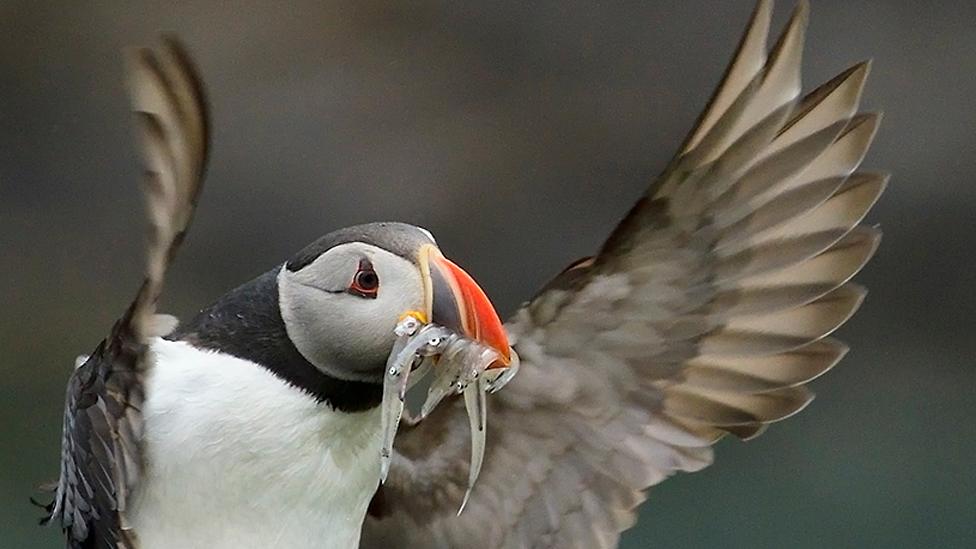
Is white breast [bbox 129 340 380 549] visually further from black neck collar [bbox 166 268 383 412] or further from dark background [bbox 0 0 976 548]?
dark background [bbox 0 0 976 548]

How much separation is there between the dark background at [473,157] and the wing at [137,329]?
333cm

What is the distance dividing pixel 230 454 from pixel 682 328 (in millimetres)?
652

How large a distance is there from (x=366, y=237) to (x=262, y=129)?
3540mm

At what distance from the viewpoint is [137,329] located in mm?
1974

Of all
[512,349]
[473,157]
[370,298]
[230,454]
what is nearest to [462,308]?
[370,298]

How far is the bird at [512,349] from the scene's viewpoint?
6.60 ft

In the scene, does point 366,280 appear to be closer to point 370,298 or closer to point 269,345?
point 370,298

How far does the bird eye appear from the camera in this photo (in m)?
2.02

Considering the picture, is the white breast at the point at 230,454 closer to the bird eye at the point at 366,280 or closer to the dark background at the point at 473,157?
the bird eye at the point at 366,280

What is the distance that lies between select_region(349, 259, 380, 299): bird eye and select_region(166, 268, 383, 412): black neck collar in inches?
6.0

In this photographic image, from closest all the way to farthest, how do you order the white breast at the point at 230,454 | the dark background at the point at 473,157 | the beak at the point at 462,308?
the beak at the point at 462,308
the white breast at the point at 230,454
the dark background at the point at 473,157

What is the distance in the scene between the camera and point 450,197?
5484mm

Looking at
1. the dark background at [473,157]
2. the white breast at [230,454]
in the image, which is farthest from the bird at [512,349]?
the dark background at [473,157]

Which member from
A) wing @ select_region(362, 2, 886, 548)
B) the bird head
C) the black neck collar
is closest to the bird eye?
the bird head
